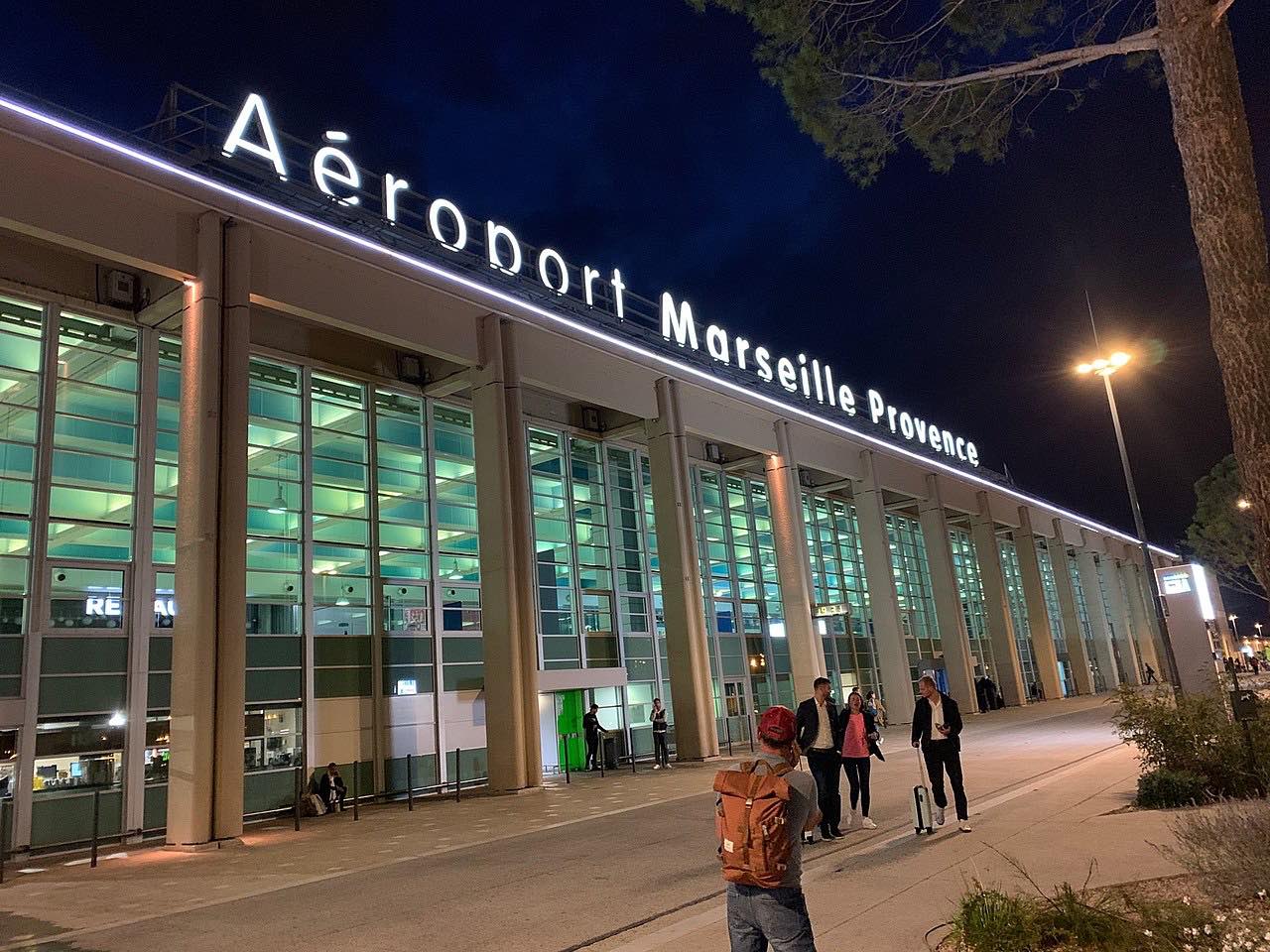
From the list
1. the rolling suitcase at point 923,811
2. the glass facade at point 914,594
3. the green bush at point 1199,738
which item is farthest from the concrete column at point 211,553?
the glass facade at point 914,594

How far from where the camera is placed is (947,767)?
10453 millimetres

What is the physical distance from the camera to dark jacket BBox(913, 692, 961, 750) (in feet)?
33.9

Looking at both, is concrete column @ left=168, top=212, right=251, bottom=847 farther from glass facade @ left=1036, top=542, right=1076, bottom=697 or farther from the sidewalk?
glass facade @ left=1036, top=542, right=1076, bottom=697

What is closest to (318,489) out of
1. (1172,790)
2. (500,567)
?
(500,567)

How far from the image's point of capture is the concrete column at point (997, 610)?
40.8m

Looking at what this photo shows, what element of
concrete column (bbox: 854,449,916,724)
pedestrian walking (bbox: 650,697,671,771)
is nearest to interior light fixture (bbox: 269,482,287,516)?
pedestrian walking (bbox: 650,697,671,771)

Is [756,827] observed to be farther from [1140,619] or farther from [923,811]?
[1140,619]

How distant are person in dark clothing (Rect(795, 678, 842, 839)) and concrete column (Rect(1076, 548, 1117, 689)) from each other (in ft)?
172

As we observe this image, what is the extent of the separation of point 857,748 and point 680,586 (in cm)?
1357

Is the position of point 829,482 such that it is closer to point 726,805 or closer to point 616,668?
point 616,668

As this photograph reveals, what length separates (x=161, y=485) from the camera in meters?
17.5

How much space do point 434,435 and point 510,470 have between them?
12.4 feet

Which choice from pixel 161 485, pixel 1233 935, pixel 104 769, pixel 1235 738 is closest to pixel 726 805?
pixel 1233 935

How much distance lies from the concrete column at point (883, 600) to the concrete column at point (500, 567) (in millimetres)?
18034
